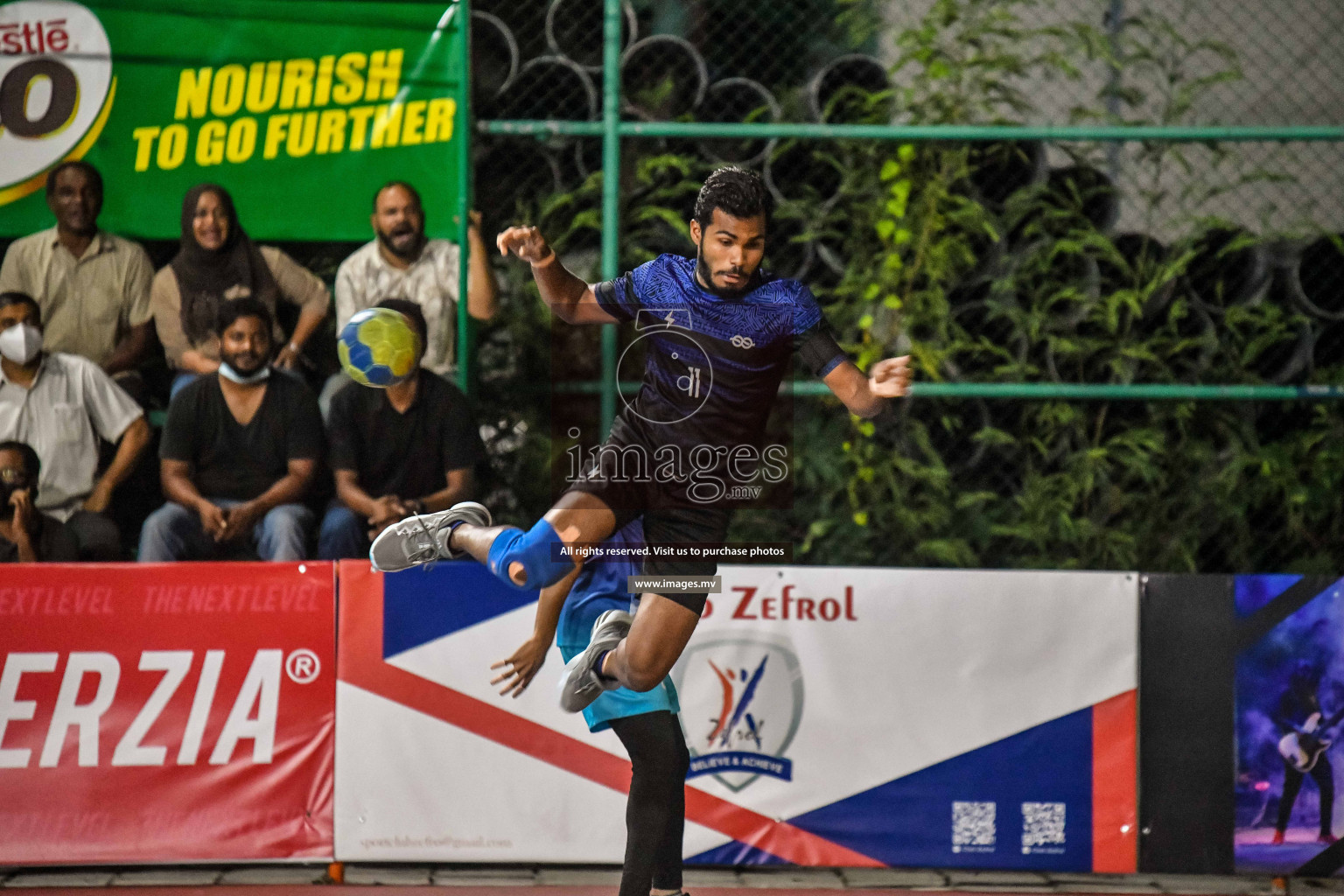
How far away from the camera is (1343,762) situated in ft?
18.2

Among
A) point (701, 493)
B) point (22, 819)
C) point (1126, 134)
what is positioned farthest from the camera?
point (1126, 134)

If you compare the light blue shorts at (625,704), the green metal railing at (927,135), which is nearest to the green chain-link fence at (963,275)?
the green metal railing at (927,135)

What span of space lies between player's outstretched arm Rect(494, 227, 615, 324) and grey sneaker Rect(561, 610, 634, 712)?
45.4 inches

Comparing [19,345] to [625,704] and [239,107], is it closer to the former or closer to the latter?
[239,107]

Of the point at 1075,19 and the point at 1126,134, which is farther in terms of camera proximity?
the point at 1075,19

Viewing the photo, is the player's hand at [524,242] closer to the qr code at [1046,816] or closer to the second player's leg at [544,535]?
the second player's leg at [544,535]

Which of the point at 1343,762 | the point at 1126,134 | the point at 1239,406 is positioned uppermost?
the point at 1126,134

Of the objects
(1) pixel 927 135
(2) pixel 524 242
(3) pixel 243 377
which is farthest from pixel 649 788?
(1) pixel 927 135

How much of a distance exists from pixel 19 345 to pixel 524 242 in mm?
3200

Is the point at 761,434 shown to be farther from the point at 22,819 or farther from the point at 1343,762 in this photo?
the point at 22,819

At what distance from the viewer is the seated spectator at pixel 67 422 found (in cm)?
606

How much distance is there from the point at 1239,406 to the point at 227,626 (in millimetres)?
5254

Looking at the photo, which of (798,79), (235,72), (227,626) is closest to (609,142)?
(798,79)

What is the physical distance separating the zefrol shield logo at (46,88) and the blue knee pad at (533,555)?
3.56m
